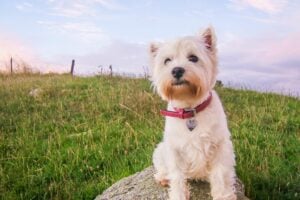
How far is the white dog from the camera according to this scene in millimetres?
6109

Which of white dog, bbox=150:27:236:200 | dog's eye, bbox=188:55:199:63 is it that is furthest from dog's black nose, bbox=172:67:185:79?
dog's eye, bbox=188:55:199:63

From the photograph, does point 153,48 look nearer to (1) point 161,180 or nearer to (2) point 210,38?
(2) point 210,38

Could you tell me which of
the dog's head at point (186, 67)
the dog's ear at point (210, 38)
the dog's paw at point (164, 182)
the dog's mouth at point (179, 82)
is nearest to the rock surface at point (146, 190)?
the dog's paw at point (164, 182)

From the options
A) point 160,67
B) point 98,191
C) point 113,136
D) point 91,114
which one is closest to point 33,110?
point 91,114

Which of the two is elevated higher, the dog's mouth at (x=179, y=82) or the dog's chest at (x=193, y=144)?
the dog's mouth at (x=179, y=82)

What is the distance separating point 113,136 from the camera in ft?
41.2

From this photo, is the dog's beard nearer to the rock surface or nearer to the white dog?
the white dog

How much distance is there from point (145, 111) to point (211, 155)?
858cm

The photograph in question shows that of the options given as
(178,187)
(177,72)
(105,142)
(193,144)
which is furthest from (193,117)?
(105,142)

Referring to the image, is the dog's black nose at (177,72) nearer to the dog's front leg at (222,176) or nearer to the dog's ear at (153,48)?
the dog's ear at (153,48)

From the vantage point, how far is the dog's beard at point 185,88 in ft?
19.7

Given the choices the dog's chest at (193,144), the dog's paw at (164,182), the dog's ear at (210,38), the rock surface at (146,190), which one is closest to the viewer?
the dog's chest at (193,144)

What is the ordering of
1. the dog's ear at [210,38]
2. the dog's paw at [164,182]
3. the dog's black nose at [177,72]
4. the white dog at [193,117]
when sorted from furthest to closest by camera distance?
the dog's paw at [164,182]
the dog's ear at [210,38]
the white dog at [193,117]
the dog's black nose at [177,72]

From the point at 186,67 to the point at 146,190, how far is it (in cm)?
198
